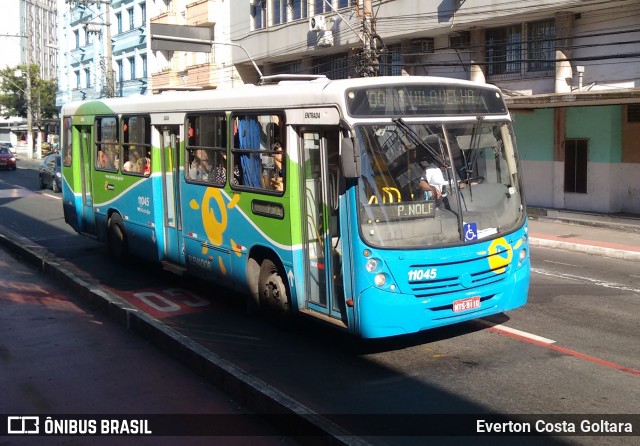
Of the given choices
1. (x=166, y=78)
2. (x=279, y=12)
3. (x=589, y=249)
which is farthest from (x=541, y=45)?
(x=166, y=78)

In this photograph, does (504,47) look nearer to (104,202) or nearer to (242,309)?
(104,202)

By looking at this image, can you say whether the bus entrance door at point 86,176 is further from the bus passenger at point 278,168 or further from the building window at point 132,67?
the building window at point 132,67

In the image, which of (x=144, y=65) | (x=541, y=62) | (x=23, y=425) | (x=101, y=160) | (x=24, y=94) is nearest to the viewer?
(x=23, y=425)

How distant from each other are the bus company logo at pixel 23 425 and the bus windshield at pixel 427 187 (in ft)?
11.0

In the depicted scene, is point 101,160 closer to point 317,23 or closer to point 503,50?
point 503,50

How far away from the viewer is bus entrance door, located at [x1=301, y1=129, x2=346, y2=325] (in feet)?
25.4

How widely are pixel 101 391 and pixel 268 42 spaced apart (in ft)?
93.6

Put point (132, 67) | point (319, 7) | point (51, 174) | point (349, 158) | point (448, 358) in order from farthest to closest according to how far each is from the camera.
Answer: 1. point (132, 67)
2. point (51, 174)
3. point (319, 7)
4. point (448, 358)
5. point (349, 158)

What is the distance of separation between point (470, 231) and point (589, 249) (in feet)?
32.4

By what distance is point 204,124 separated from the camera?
1023 centimetres

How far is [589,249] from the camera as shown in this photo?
16.5 m

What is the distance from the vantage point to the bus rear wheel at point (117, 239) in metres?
13.3

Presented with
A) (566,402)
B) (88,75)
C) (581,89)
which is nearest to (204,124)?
(566,402)

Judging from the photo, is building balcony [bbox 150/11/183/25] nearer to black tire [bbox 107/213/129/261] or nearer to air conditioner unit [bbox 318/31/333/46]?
air conditioner unit [bbox 318/31/333/46]
